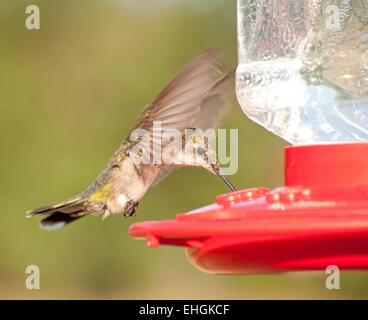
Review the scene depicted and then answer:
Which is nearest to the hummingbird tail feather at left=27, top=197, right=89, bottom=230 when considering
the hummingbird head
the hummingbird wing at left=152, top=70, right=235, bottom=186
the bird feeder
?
the hummingbird wing at left=152, top=70, right=235, bottom=186

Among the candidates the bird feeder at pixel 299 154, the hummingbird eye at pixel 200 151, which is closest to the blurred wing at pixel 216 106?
the hummingbird eye at pixel 200 151

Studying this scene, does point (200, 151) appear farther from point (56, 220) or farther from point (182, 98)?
point (56, 220)

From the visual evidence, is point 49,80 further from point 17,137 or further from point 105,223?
point 105,223

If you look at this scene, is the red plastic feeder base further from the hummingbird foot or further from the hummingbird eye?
the hummingbird foot

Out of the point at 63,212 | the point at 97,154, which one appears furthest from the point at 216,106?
the point at 97,154

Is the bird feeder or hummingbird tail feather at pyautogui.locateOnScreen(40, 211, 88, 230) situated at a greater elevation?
the bird feeder

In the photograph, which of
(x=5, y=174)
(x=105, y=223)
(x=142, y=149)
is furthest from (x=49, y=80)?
(x=142, y=149)
